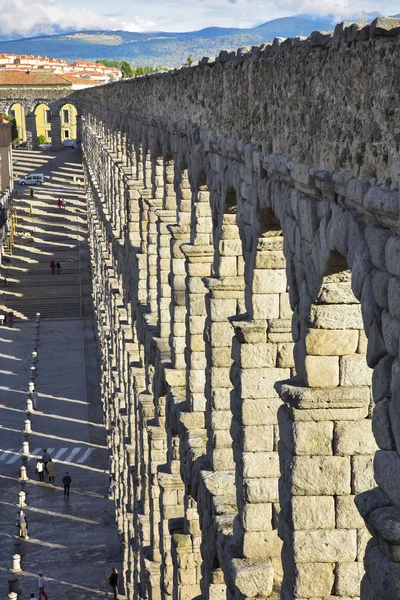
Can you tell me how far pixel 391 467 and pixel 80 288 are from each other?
2385 inches

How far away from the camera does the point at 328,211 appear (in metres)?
8.39

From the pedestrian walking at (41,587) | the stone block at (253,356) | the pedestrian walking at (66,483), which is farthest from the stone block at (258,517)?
the pedestrian walking at (66,483)

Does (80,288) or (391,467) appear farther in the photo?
(80,288)

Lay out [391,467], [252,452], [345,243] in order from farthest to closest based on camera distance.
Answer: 1. [252,452]
2. [345,243]
3. [391,467]

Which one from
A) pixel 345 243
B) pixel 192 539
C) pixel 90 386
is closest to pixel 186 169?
pixel 192 539

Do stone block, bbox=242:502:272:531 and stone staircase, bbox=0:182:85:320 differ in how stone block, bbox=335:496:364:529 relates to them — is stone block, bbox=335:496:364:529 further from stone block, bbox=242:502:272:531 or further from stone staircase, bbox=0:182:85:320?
stone staircase, bbox=0:182:85:320

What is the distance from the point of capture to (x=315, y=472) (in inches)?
376

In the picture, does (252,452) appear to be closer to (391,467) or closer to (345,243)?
(345,243)

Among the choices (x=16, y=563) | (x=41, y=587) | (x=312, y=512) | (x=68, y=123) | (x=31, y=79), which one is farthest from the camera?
(x=68, y=123)

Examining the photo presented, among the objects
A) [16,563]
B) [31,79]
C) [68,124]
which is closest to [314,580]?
[16,563]

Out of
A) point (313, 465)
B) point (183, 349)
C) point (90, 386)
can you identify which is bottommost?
point (90, 386)

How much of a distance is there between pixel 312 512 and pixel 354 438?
71 cm

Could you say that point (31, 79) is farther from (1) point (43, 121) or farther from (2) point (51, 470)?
(2) point (51, 470)

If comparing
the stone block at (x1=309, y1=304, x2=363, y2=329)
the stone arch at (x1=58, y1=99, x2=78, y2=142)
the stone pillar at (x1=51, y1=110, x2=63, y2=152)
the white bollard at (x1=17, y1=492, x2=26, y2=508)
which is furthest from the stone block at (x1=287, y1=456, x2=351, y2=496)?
the stone arch at (x1=58, y1=99, x2=78, y2=142)
